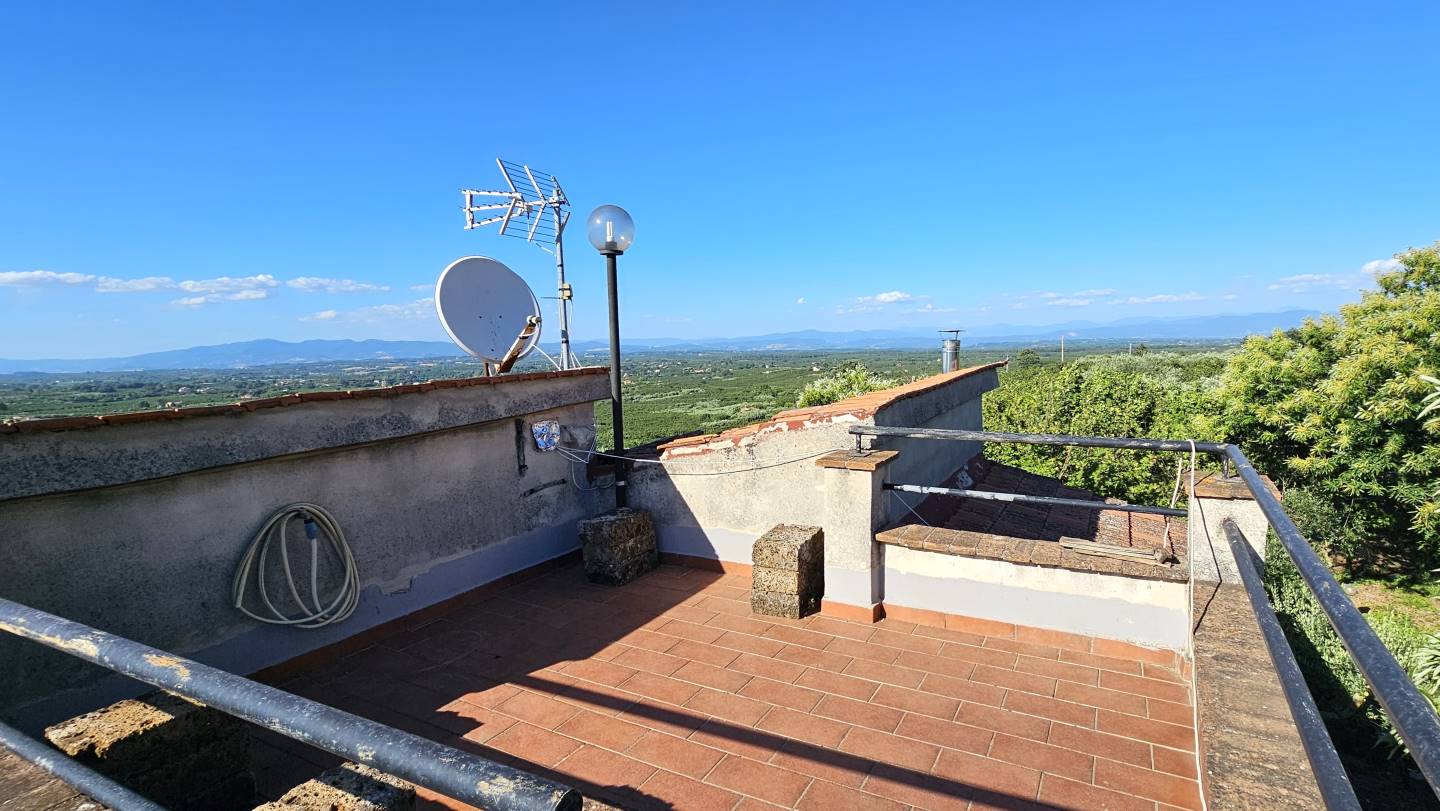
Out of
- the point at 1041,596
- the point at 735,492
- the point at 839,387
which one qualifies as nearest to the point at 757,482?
the point at 735,492

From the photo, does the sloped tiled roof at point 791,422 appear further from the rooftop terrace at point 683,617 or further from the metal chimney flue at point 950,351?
the metal chimney flue at point 950,351

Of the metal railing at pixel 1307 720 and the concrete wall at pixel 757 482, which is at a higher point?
the metal railing at pixel 1307 720

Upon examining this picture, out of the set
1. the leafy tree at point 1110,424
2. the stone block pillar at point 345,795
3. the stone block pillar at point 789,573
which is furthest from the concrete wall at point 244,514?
the leafy tree at point 1110,424

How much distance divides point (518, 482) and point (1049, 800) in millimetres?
4298

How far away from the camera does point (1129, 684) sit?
12.3 feet

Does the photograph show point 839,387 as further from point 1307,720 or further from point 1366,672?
point 1366,672

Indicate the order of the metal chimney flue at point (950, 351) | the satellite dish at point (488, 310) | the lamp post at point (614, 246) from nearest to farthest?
the satellite dish at point (488, 310), the lamp post at point (614, 246), the metal chimney flue at point (950, 351)

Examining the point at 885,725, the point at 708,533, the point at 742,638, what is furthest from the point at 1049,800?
the point at 708,533

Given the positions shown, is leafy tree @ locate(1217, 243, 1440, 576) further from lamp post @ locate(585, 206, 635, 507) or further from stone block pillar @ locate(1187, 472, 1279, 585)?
lamp post @ locate(585, 206, 635, 507)

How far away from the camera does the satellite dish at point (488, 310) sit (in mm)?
5668

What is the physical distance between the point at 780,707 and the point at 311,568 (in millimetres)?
3032

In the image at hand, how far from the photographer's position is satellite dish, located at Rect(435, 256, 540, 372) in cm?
567

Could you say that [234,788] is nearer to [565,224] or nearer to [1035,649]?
[1035,649]

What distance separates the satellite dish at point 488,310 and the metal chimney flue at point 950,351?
546 cm
